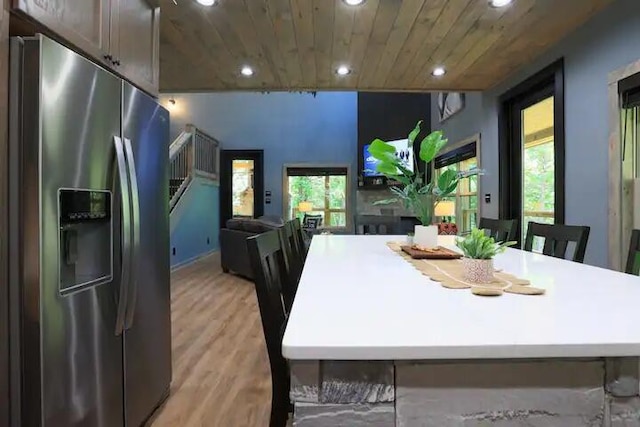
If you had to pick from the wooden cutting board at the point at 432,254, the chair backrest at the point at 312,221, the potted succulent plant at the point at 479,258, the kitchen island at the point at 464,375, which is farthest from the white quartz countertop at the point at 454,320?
the chair backrest at the point at 312,221

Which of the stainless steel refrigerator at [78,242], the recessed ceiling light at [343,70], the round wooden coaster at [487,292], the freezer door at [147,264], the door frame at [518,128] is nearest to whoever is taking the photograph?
the round wooden coaster at [487,292]

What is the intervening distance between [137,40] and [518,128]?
3810 mm

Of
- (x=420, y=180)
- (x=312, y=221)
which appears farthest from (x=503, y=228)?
(x=312, y=221)

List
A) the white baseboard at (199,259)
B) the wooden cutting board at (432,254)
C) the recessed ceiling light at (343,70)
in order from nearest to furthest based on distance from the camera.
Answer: the wooden cutting board at (432,254), the recessed ceiling light at (343,70), the white baseboard at (199,259)

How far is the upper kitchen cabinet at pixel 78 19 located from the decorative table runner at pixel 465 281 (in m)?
1.51

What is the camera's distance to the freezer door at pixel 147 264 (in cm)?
184

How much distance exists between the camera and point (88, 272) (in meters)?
1.58

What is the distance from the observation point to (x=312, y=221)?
9.91 metres

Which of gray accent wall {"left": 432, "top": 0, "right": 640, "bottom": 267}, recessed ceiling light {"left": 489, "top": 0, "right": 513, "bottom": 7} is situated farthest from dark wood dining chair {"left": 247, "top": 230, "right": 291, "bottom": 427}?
gray accent wall {"left": 432, "top": 0, "right": 640, "bottom": 267}

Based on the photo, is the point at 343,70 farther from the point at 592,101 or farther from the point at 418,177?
the point at 418,177

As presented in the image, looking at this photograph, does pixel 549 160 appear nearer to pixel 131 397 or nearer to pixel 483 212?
pixel 483 212

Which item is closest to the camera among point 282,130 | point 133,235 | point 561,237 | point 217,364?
point 133,235

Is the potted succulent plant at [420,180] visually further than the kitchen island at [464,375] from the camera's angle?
Yes

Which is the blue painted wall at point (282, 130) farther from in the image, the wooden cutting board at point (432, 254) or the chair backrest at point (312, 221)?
the wooden cutting board at point (432, 254)
